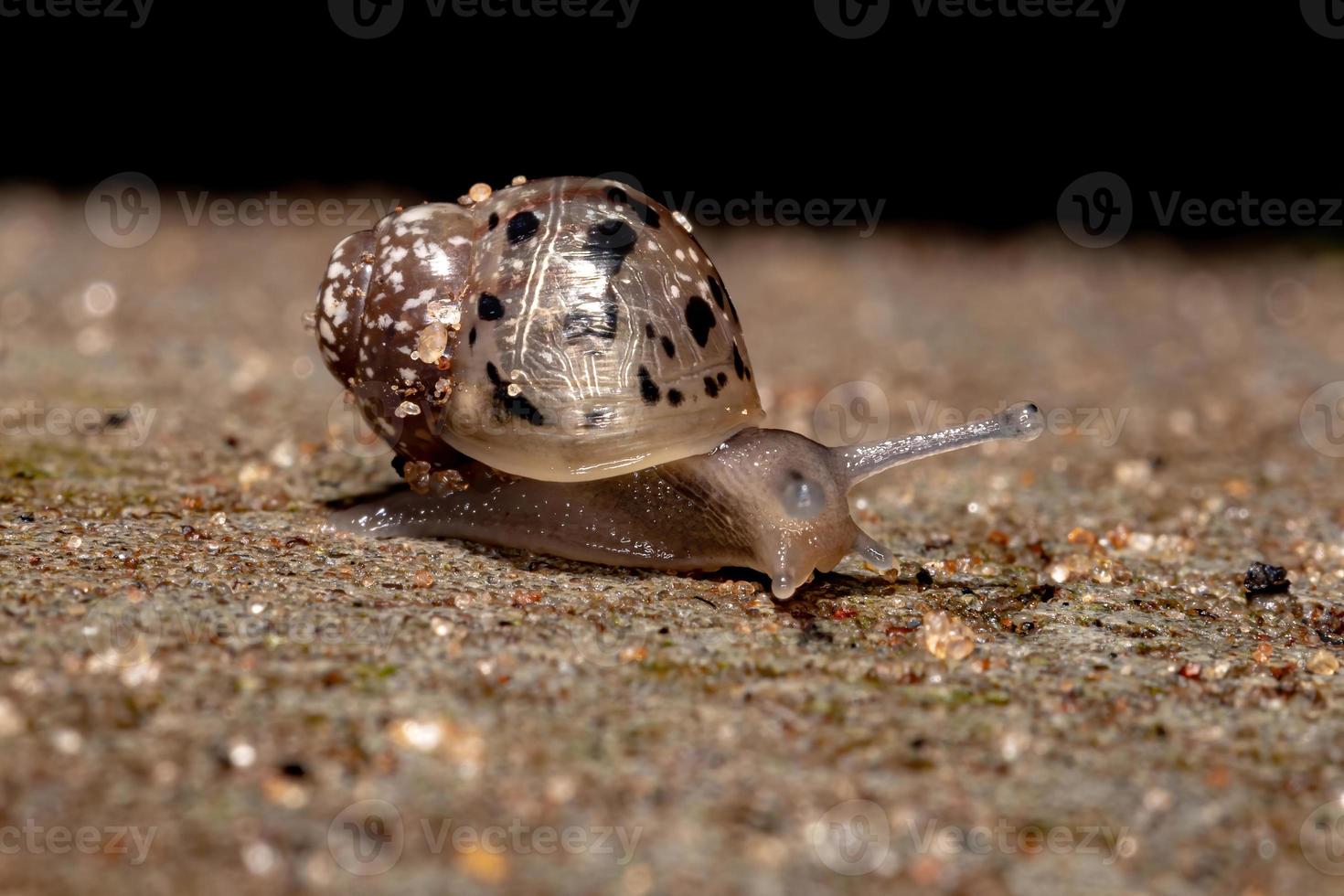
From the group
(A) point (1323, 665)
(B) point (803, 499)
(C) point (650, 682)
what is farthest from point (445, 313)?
(A) point (1323, 665)

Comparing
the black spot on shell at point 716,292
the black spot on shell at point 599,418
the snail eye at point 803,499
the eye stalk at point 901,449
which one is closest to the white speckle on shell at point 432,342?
the black spot on shell at point 599,418

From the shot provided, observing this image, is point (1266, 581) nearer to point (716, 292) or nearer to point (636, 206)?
point (716, 292)

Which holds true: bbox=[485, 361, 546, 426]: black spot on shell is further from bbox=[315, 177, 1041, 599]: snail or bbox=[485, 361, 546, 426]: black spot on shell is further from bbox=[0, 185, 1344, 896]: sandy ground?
bbox=[0, 185, 1344, 896]: sandy ground

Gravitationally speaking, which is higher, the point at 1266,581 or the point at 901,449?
the point at 901,449

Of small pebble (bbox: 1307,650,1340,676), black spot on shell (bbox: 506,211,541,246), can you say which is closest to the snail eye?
black spot on shell (bbox: 506,211,541,246)

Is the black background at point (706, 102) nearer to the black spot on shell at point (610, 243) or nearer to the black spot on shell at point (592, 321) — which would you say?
the black spot on shell at point (610, 243)

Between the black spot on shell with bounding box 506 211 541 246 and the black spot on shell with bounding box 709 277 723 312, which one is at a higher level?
the black spot on shell with bounding box 506 211 541 246
